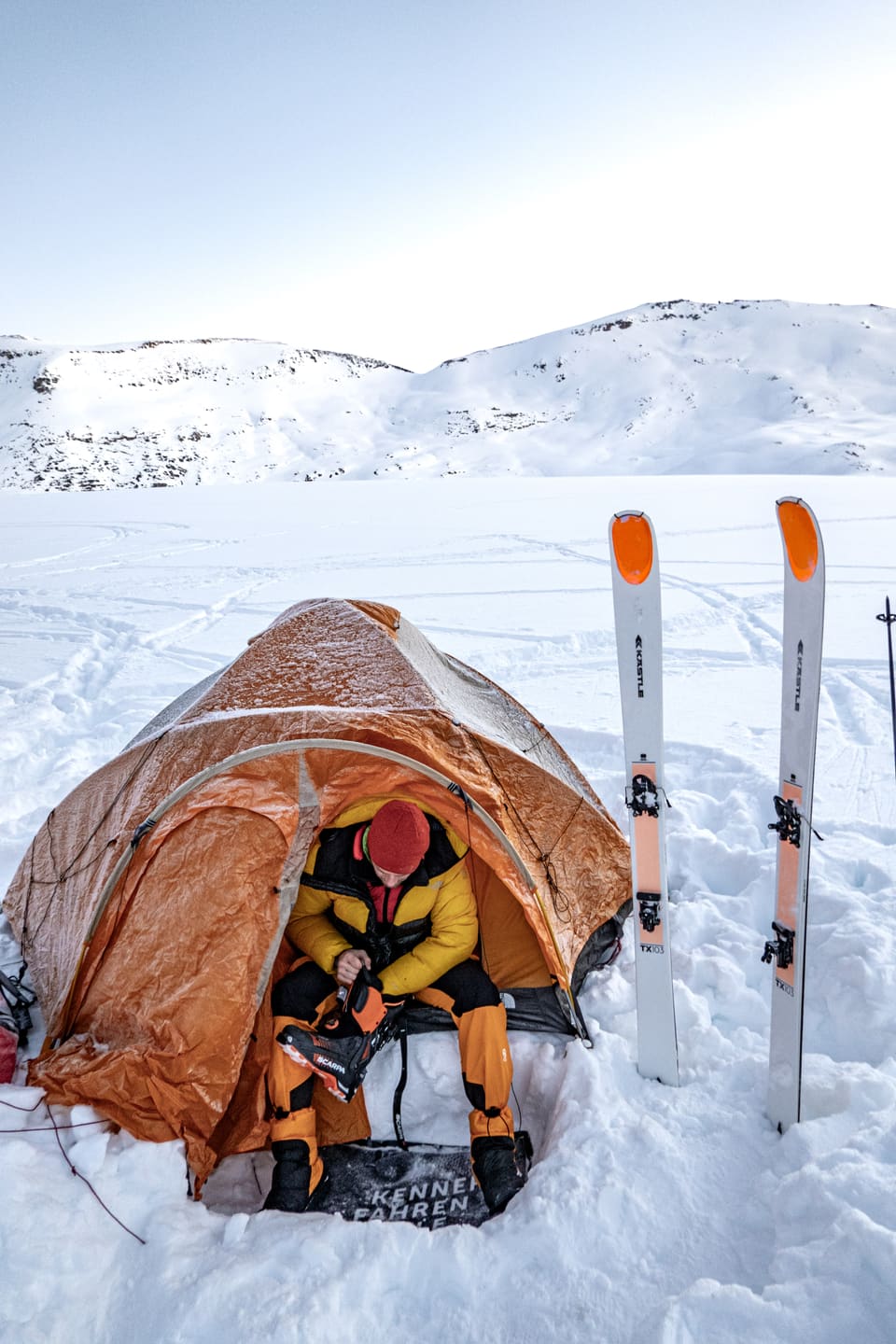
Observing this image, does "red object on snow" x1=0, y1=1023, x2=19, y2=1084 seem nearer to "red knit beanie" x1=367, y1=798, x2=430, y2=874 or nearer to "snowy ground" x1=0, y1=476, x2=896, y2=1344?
"snowy ground" x1=0, y1=476, x2=896, y2=1344

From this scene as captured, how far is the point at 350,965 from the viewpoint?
3.01 meters

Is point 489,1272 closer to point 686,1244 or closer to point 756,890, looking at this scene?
point 686,1244

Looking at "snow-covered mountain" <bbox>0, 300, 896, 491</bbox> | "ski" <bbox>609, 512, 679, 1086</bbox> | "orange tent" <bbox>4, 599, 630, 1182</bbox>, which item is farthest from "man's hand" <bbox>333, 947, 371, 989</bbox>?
"snow-covered mountain" <bbox>0, 300, 896, 491</bbox>

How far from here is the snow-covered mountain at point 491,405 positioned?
2188 inches

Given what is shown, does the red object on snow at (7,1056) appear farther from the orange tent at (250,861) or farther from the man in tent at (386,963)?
the man in tent at (386,963)

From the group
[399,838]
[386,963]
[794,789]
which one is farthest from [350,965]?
[794,789]

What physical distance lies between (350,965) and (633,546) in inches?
73.4

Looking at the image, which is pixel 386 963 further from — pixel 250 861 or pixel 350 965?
pixel 250 861

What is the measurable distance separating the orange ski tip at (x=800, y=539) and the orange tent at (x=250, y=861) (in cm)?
150

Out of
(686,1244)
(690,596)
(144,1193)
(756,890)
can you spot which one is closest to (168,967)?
(144,1193)

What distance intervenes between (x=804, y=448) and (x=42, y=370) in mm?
71356

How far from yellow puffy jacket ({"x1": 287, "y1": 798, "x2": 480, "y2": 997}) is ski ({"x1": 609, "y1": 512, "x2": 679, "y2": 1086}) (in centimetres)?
71

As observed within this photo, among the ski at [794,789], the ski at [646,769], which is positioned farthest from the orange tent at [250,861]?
the ski at [794,789]

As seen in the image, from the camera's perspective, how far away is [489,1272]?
7.63 ft
